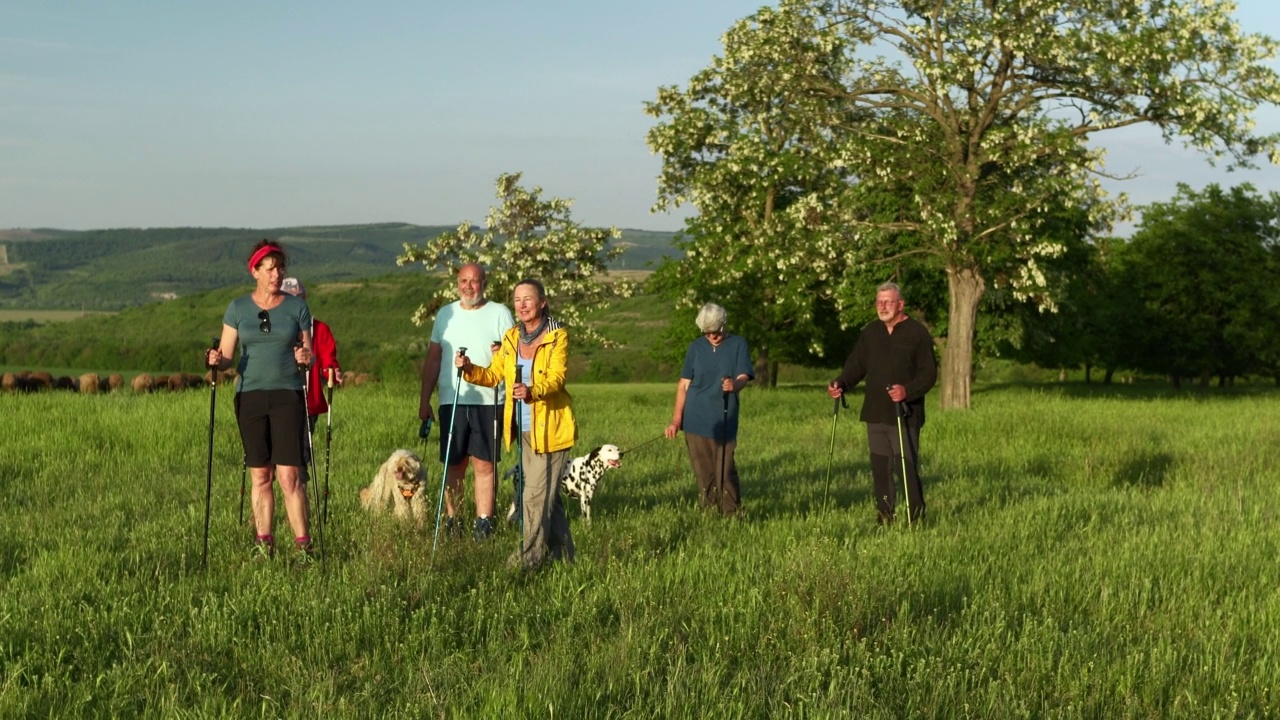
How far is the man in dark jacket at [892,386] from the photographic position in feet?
35.6

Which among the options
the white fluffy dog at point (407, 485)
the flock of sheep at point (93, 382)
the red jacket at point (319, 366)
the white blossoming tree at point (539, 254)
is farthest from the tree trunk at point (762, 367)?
the red jacket at point (319, 366)

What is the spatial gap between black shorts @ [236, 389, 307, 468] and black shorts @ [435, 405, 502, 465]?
1534 mm

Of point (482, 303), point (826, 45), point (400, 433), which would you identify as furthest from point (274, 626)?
point (826, 45)

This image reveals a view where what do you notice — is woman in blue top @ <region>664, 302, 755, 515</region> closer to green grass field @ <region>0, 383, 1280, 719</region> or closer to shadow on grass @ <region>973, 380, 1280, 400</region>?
green grass field @ <region>0, 383, 1280, 719</region>

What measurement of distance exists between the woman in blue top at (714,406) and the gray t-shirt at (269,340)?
3.88 meters

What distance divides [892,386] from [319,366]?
4814 millimetres

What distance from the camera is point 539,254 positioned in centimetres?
5203

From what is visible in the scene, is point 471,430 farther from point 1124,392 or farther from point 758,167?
point 1124,392

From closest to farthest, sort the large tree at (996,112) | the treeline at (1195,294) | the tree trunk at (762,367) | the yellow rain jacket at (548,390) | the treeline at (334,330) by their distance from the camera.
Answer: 1. the yellow rain jacket at (548,390)
2. the large tree at (996,112)
3. the treeline at (1195,294)
4. the tree trunk at (762,367)
5. the treeline at (334,330)

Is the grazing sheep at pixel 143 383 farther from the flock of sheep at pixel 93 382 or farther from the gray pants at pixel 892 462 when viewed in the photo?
the gray pants at pixel 892 462

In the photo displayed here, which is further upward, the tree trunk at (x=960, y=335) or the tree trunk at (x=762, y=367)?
the tree trunk at (x=960, y=335)

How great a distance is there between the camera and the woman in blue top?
11.4 metres

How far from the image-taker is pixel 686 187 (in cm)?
4153

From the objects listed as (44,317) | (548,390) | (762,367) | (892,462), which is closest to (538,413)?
(548,390)
